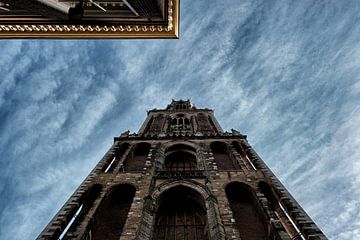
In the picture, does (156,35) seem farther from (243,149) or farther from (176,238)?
(243,149)

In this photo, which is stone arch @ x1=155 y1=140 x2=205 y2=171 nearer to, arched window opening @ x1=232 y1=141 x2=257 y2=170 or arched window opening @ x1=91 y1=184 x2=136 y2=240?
arched window opening @ x1=232 y1=141 x2=257 y2=170

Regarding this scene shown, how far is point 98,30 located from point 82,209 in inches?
336

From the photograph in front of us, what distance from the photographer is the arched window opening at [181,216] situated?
43.0 ft

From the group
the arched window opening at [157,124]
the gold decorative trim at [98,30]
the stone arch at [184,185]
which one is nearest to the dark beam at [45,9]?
the gold decorative trim at [98,30]

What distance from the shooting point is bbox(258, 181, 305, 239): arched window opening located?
39.3 feet

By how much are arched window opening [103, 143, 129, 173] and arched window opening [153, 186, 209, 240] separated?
4.82 m

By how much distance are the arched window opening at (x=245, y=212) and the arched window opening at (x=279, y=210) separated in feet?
2.81

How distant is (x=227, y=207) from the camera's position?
516 inches

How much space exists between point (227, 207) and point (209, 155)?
5.88 m

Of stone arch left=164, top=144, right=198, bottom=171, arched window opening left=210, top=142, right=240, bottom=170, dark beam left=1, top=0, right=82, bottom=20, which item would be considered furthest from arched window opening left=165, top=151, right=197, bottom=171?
dark beam left=1, top=0, right=82, bottom=20

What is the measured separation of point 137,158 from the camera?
20.0 meters

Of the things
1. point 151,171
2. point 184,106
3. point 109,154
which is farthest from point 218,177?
point 184,106

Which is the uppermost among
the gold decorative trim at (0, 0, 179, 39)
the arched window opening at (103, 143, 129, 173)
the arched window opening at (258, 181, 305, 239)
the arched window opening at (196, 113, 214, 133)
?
the arched window opening at (196, 113, 214, 133)

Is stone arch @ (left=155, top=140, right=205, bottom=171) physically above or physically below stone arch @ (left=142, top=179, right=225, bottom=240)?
above
